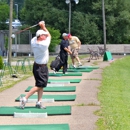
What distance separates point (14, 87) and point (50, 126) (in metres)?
6.66

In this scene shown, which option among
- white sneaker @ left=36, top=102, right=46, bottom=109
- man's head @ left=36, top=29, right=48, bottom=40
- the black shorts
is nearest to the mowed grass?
white sneaker @ left=36, top=102, right=46, bottom=109

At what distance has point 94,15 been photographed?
5850cm

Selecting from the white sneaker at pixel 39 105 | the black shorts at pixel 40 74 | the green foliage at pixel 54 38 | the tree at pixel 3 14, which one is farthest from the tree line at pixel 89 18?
the white sneaker at pixel 39 105

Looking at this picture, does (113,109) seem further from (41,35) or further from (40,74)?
(41,35)

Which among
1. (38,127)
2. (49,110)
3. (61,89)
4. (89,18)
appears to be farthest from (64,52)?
(89,18)

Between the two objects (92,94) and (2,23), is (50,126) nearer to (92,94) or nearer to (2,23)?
(92,94)

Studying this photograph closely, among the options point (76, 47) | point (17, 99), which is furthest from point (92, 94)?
point (76, 47)

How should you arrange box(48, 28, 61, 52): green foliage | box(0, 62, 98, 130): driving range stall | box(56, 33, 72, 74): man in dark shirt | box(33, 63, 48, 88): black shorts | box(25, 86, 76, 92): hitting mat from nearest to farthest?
1. box(0, 62, 98, 130): driving range stall
2. box(33, 63, 48, 88): black shorts
3. box(25, 86, 76, 92): hitting mat
4. box(56, 33, 72, 74): man in dark shirt
5. box(48, 28, 61, 52): green foliage

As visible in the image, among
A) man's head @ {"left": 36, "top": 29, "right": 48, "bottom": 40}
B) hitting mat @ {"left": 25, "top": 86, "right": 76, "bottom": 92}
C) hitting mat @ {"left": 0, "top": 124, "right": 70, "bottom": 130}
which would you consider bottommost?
hitting mat @ {"left": 25, "top": 86, "right": 76, "bottom": 92}

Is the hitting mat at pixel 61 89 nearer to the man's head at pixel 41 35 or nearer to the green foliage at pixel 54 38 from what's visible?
the man's head at pixel 41 35

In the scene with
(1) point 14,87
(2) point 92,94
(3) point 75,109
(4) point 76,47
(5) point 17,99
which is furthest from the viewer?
(4) point 76,47

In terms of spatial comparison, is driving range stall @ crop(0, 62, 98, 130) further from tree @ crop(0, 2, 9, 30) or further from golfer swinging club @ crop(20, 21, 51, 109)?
tree @ crop(0, 2, 9, 30)

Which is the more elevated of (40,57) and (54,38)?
(40,57)

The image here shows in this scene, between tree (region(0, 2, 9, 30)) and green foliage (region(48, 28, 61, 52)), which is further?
tree (region(0, 2, 9, 30))
